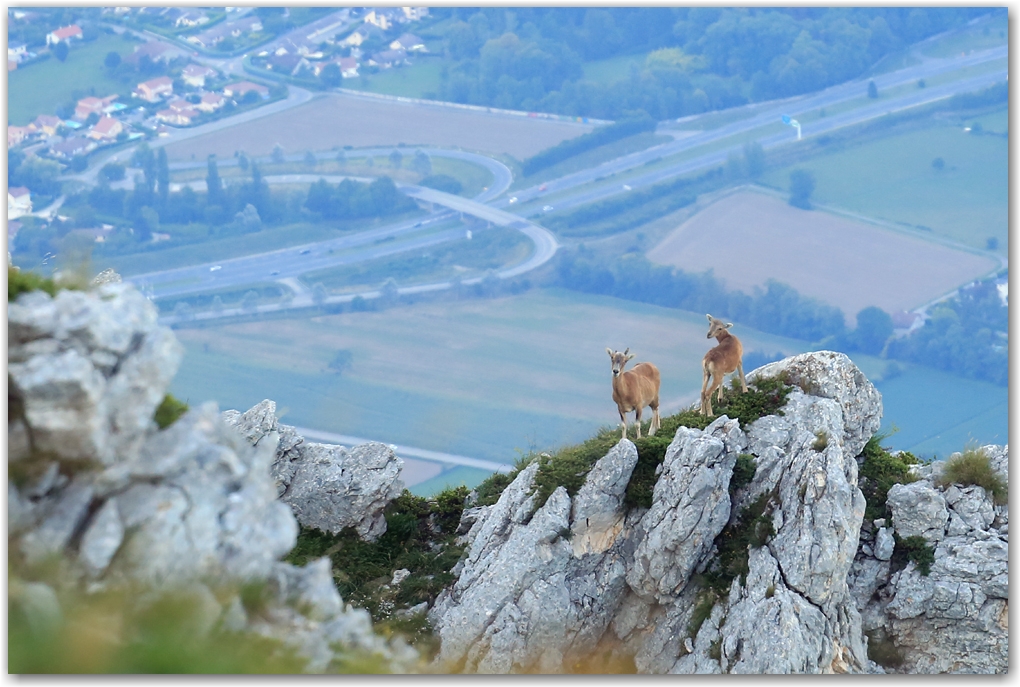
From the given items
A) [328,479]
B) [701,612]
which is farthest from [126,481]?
[328,479]

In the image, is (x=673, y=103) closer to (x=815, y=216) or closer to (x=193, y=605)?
(x=815, y=216)

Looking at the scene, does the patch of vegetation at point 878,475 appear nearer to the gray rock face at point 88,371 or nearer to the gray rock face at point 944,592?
the gray rock face at point 944,592

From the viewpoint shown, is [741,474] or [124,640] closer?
[124,640]

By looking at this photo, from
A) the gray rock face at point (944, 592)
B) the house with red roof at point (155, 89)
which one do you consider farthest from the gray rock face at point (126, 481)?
the house with red roof at point (155, 89)

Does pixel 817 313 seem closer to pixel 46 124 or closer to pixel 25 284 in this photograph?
pixel 46 124

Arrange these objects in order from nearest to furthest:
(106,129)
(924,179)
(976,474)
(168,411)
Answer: (168,411), (976,474), (106,129), (924,179)

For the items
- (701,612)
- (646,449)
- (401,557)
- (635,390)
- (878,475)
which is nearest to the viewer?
(701,612)

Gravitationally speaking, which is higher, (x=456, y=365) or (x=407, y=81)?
(x=407, y=81)
